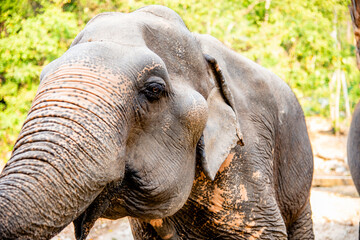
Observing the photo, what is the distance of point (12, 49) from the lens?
A: 755 centimetres

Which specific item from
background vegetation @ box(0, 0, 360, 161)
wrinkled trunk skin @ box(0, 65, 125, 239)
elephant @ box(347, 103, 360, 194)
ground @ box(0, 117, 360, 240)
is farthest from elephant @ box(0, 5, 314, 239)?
background vegetation @ box(0, 0, 360, 161)

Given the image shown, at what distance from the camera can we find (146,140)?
86.1 inches

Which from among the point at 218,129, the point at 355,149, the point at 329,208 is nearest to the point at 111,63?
the point at 218,129

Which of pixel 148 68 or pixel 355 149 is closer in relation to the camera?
pixel 148 68

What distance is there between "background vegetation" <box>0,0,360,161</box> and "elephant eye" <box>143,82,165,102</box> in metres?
5.18

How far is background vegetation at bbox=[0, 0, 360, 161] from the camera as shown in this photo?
25.2 feet

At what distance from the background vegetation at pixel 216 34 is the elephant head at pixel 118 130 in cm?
479

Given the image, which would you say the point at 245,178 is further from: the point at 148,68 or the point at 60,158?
the point at 60,158

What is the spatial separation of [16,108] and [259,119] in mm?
5413

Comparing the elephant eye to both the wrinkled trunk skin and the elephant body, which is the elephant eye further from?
the elephant body

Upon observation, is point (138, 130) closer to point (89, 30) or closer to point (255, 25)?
point (89, 30)

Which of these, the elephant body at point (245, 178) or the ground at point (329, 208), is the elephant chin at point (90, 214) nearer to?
the elephant body at point (245, 178)

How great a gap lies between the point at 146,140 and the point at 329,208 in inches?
249

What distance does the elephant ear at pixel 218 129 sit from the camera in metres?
2.54
